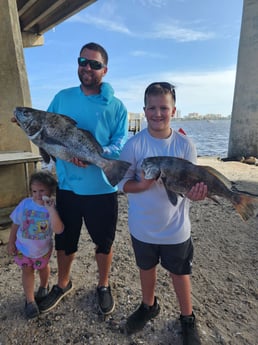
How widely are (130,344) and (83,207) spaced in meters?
1.33

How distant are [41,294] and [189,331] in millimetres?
1603

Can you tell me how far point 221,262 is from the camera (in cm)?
397

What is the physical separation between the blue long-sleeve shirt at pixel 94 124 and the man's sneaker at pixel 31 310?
1228 mm

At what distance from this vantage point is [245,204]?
2.25 m

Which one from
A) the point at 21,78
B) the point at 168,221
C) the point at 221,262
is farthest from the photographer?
the point at 21,78

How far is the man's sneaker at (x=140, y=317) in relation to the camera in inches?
105

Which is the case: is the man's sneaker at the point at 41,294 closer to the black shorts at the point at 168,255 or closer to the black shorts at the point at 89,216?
the black shorts at the point at 89,216

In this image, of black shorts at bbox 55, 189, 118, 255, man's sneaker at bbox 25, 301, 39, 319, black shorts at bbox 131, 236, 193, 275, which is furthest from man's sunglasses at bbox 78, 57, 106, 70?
man's sneaker at bbox 25, 301, 39, 319

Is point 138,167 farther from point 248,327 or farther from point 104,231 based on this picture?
point 248,327

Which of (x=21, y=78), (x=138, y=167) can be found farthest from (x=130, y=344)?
(x=21, y=78)

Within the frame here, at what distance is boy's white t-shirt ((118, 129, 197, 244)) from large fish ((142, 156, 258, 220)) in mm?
186

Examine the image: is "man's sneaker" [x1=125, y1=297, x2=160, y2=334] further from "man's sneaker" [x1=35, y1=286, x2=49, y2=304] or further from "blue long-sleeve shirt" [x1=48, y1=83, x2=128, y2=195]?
"blue long-sleeve shirt" [x1=48, y1=83, x2=128, y2=195]

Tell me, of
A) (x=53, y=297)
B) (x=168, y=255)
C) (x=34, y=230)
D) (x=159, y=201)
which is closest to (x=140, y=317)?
(x=168, y=255)

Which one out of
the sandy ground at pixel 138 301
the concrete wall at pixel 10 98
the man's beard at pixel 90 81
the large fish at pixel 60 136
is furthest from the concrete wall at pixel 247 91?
the large fish at pixel 60 136
